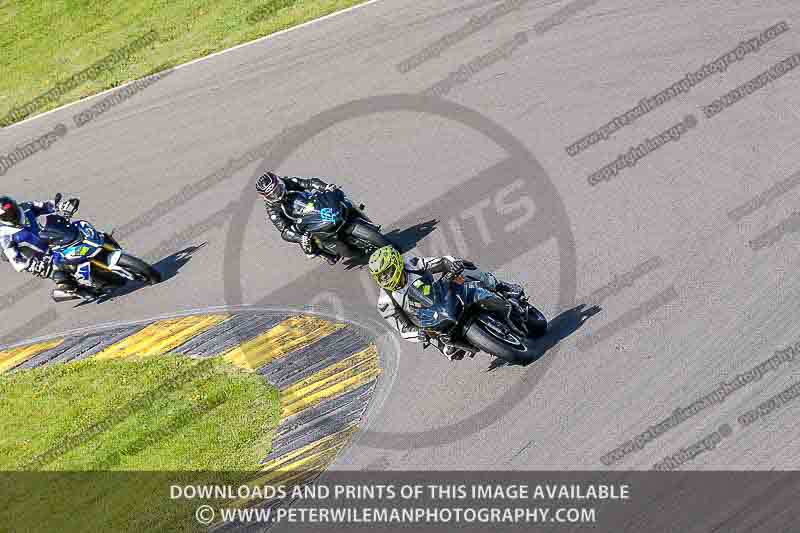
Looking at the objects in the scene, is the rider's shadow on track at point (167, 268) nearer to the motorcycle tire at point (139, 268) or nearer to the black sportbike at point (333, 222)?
the motorcycle tire at point (139, 268)

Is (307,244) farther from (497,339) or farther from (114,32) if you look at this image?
(114,32)

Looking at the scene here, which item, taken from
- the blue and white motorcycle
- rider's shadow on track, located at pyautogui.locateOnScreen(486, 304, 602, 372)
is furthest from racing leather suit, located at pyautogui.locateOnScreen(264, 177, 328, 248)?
rider's shadow on track, located at pyautogui.locateOnScreen(486, 304, 602, 372)

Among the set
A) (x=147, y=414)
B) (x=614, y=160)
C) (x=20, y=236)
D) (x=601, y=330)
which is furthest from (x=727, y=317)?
(x=20, y=236)

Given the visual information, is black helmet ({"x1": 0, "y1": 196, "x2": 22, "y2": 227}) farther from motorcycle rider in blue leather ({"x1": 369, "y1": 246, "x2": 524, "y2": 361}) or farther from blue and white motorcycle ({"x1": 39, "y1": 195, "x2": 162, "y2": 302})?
motorcycle rider in blue leather ({"x1": 369, "y1": 246, "x2": 524, "y2": 361})

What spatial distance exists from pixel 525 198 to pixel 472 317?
4639 mm

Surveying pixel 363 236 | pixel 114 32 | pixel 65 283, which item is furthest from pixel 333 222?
pixel 114 32

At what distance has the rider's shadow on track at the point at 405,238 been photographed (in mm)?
16594

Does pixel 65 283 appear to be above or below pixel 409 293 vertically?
above

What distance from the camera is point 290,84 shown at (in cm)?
2261

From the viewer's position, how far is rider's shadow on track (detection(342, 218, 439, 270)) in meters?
16.6

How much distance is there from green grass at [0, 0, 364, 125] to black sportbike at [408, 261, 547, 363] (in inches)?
579

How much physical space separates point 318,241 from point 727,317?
24.2 ft

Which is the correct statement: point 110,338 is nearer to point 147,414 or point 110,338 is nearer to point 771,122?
point 147,414

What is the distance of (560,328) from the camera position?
13383 millimetres
